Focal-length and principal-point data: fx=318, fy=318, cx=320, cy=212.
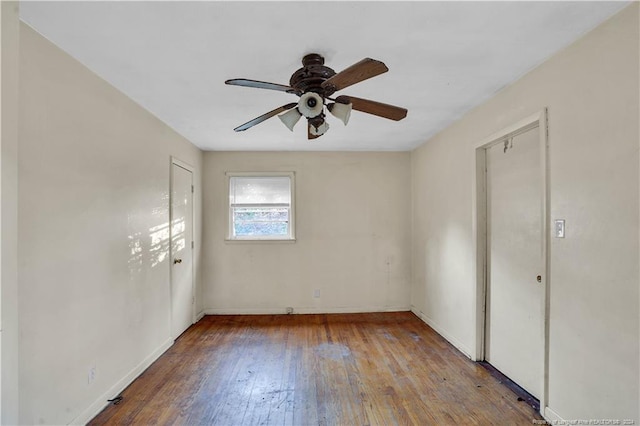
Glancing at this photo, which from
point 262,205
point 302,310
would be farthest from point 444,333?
point 262,205

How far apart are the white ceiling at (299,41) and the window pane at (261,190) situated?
1.92m

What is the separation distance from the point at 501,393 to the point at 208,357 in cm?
262

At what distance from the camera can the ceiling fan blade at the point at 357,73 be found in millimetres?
1529

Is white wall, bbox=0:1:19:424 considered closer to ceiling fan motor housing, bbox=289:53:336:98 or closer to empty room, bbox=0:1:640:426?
empty room, bbox=0:1:640:426

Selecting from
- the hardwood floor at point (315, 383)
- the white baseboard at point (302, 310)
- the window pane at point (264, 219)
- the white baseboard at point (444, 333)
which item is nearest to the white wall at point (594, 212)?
the hardwood floor at point (315, 383)

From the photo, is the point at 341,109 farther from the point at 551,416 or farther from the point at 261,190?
the point at 261,190

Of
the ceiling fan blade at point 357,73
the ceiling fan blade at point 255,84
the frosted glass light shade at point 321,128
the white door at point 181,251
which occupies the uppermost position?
the ceiling fan blade at point 255,84

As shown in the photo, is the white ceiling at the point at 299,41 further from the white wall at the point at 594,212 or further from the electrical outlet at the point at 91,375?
the electrical outlet at the point at 91,375

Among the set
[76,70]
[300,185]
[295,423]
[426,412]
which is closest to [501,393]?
[426,412]

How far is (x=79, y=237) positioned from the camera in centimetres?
208

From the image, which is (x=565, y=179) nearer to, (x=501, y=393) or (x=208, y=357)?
(x=501, y=393)

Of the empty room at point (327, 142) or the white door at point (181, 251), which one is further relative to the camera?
the white door at point (181, 251)

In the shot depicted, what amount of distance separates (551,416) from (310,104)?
8.25 feet

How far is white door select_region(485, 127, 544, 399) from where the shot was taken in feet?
7.80
